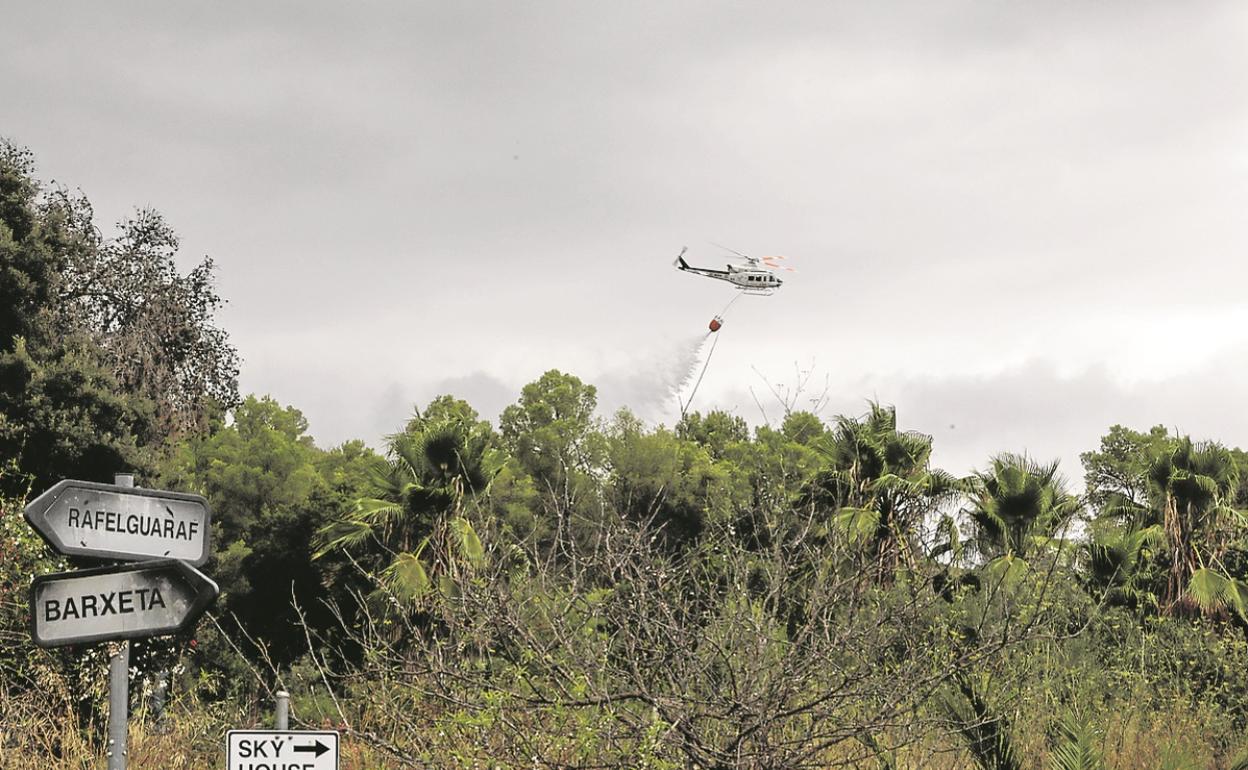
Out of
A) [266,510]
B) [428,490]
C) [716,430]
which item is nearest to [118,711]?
[428,490]

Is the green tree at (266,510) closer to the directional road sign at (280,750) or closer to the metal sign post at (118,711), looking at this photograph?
the directional road sign at (280,750)

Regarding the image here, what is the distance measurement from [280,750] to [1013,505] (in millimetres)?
20180

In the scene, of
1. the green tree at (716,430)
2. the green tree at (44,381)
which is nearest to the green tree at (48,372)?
the green tree at (44,381)

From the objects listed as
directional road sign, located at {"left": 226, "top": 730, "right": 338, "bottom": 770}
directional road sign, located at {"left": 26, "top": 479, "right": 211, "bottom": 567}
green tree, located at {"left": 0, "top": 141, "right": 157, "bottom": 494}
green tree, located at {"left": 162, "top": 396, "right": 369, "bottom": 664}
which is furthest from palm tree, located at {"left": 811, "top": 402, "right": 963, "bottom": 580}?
directional road sign, located at {"left": 26, "top": 479, "right": 211, "bottom": 567}

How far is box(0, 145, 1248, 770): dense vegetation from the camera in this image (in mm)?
10109

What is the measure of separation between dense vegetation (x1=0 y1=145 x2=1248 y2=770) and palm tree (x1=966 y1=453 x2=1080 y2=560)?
52 mm

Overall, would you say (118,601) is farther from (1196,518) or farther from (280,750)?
(1196,518)

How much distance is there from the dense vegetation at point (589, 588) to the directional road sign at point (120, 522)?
412cm

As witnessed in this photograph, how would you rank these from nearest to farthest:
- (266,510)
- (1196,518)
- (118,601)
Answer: (118,601) < (1196,518) < (266,510)

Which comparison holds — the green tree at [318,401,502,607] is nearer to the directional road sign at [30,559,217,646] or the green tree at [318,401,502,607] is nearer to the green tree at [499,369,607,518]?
the directional road sign at [30,559,217,646]

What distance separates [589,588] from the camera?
40.9ft

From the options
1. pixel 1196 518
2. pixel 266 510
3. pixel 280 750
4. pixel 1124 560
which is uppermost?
pixel 266 510

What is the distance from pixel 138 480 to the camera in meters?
24.5

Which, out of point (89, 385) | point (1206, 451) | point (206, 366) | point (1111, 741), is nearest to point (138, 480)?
point (89, 385)
